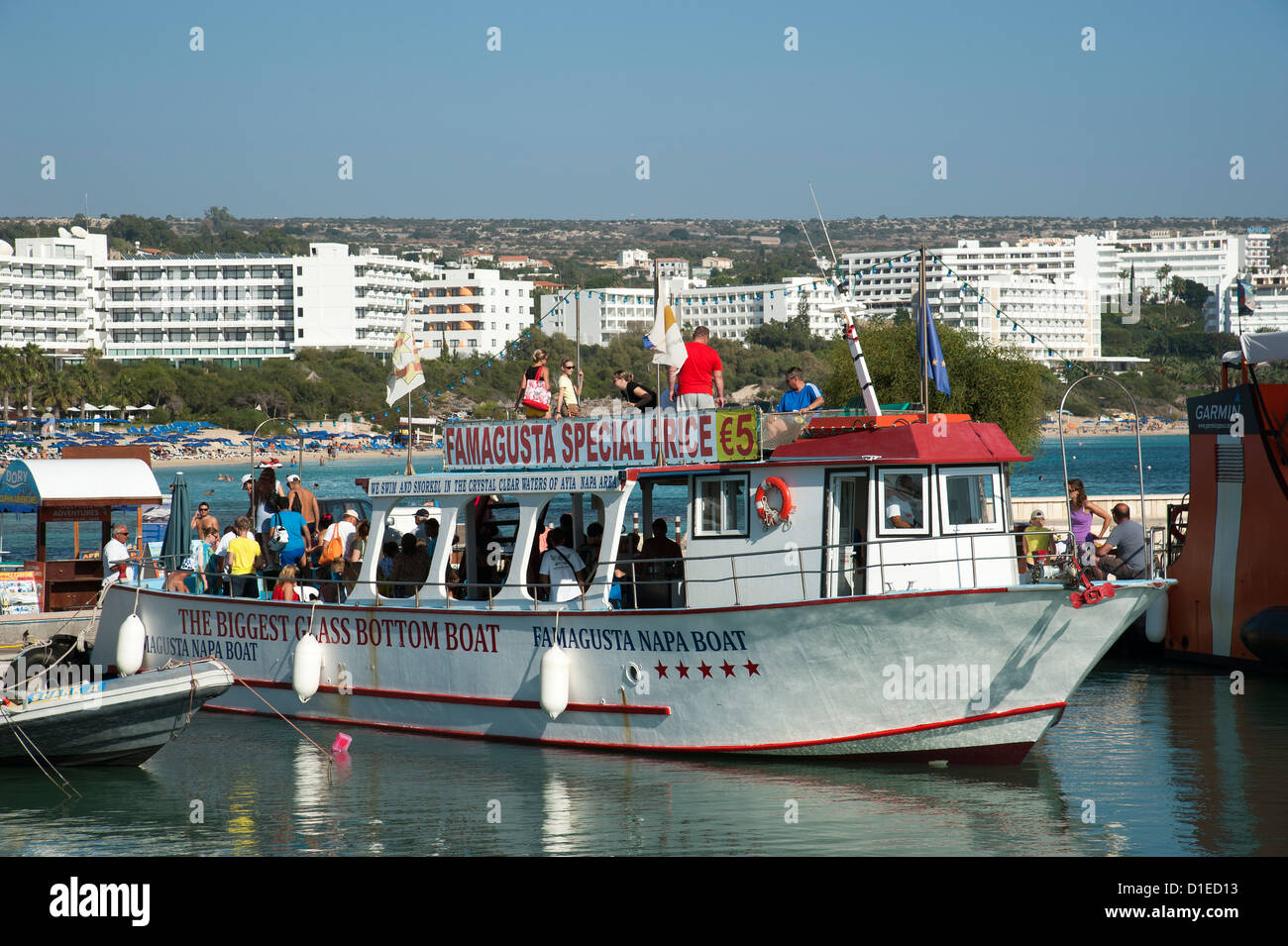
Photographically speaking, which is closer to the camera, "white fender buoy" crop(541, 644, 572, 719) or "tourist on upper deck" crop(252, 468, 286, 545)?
"white fender buoy" crop(541, 644, 572, 719)

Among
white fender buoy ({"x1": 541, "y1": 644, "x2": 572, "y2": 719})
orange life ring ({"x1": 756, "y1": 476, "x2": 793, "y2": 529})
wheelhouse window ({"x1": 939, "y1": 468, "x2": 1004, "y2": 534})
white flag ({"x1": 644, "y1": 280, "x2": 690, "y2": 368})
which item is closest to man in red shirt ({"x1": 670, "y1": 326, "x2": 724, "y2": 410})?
white flag ({"x1": 644, "y1": 280, "x2": 690, "y2": 368})

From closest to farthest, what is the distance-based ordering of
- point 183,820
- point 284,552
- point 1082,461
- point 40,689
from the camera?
point 183,820 < point 40,689 < point 284,552 < point 1082,461

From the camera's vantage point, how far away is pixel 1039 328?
17700 centimetres

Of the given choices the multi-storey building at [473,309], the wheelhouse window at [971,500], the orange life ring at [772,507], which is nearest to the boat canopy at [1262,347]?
the wheelhouse window at [971,500]

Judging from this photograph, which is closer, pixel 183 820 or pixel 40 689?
pixel 183 820

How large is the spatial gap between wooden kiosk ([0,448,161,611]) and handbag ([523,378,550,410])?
24.3ft

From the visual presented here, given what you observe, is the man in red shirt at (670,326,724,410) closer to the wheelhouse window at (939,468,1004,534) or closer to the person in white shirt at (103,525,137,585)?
the wheelhouse window at (939,468,1004,534)

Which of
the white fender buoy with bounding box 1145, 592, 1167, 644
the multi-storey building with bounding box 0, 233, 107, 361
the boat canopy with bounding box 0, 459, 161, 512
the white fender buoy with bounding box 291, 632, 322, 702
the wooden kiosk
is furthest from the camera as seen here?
the multi-storey building with bounding box 0, 233, 107, 361

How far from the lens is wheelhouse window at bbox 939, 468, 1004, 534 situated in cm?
1308

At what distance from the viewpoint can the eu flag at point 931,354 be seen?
13516 millimetres
